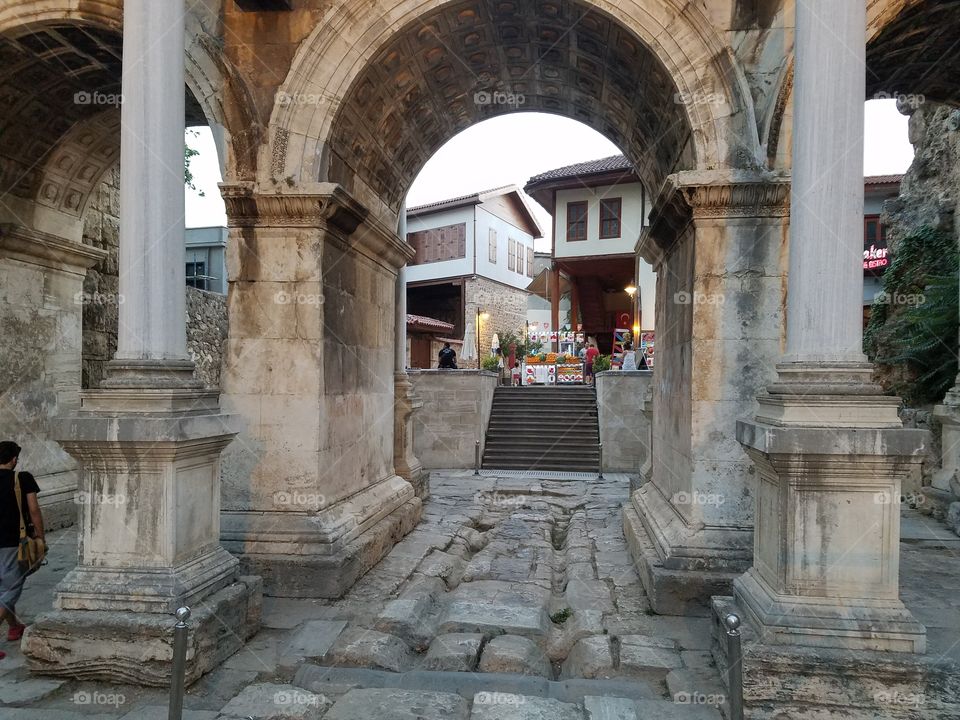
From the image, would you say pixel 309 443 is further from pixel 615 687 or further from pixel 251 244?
pixel 615 687

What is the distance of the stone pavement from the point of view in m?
3.64

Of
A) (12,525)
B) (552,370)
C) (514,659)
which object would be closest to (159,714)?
(12,525)

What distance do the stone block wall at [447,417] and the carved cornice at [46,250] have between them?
23.5ft

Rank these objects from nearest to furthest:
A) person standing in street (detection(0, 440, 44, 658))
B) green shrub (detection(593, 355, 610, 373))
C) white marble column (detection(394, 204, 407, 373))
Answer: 1. person standing in street (detection(0, 440, 44, 658))
2. white marble column (detection(394, 204, 407, 373))
3. green shrub (detection(593, 355, 610, 373))

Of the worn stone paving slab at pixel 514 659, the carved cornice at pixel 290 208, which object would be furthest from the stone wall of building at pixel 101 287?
the worn stone paving slab at pixel 514 659

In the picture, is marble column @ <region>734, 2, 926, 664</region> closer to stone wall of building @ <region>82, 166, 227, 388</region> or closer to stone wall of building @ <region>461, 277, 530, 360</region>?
stone wall of building @ <region>82, 166, 227, 388</region>

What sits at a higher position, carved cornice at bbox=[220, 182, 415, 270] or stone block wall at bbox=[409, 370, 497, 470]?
carved cornice at bbox=[220, 182, 415, 270]

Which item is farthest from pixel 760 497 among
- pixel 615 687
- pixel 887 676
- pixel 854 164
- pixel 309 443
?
pixel 309 443

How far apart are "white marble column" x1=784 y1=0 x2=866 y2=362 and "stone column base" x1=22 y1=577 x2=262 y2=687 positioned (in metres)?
4.39

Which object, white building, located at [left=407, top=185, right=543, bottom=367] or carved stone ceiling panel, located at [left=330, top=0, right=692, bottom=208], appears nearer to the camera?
carved stone ceiling panel, located at [left=330, top=0, right=692, bottom=208]

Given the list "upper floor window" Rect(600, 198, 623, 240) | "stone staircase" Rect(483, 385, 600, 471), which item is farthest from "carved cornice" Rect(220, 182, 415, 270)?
"upper floor window" Rect(600, 198, 623, 240)

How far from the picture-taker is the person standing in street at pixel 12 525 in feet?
14.0

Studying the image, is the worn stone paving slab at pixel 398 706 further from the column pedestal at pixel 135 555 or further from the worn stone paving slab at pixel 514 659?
the column pedestal at pixel 135 555

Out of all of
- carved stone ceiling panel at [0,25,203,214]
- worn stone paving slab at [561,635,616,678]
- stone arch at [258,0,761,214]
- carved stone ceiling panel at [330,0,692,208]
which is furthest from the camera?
carved stone ceiling panel at [0,25,203,214]
